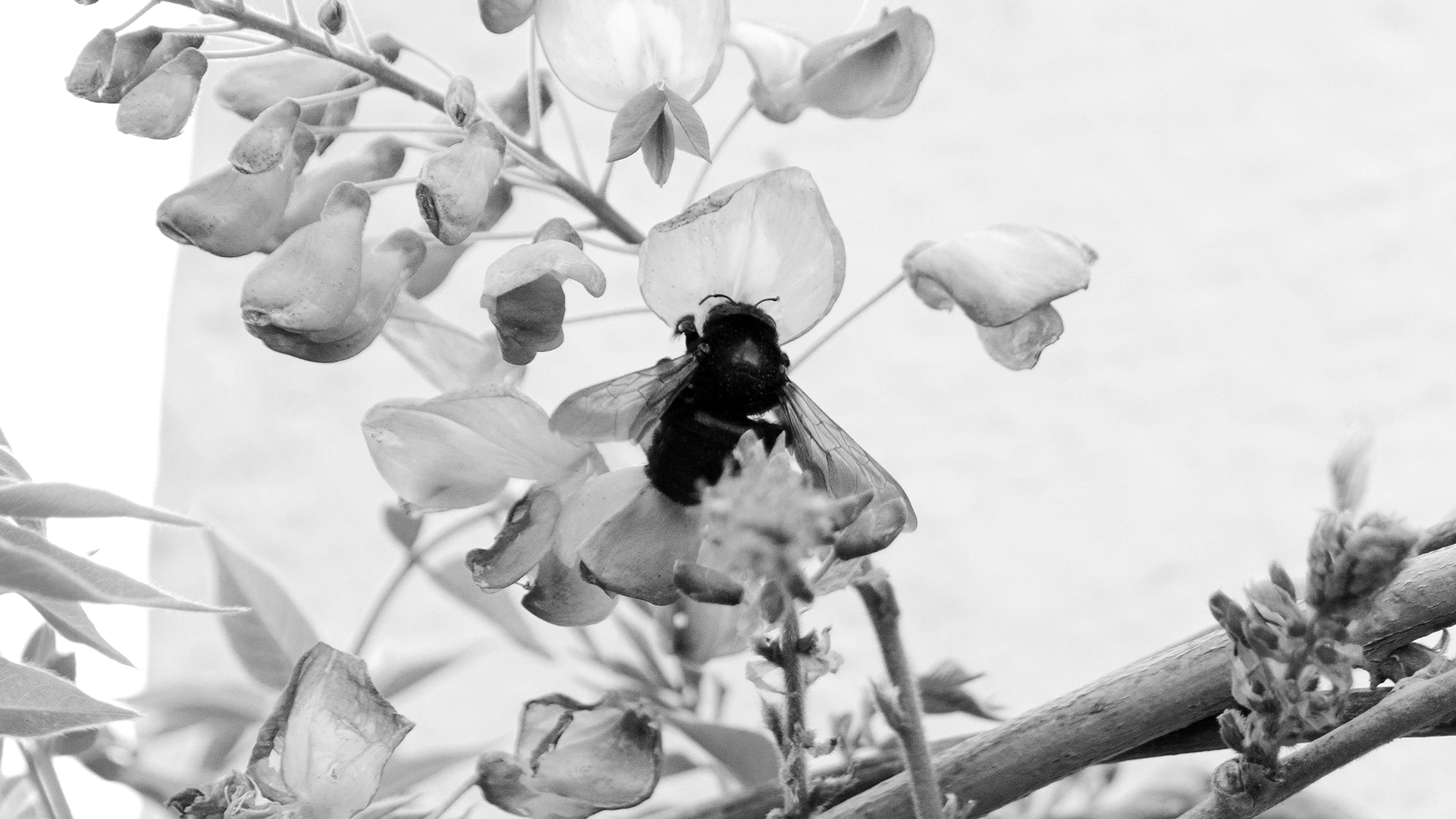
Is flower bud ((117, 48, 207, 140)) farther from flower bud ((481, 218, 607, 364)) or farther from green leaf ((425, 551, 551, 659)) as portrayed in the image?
green leaf ((425, 551, 551, 659))

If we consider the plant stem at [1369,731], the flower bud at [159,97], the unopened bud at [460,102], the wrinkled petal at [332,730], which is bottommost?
the plant stem at [1369,731]

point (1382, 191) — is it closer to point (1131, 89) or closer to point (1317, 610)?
point (1131, 89)

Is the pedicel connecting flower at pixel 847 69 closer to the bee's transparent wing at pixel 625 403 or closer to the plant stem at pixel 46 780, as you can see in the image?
the bee's transparent wing at pixel 625 403

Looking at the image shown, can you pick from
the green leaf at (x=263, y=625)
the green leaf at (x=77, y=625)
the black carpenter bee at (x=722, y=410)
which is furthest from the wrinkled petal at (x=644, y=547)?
the green leaf at (x=263, y=625)

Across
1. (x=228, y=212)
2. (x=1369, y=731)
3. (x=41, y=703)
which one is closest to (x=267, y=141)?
(x=228, y=212)

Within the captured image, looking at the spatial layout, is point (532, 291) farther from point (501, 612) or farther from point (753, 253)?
point (501, 612)

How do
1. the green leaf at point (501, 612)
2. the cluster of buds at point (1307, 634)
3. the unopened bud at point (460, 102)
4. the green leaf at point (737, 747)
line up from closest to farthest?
the cluster of buds at point (1307, 634)
the unopened bud at point (460, 102)
the green leaf at point (737, 747)
the green leaf at point (501, 612)

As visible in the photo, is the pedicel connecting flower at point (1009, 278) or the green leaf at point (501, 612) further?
the green leaf at point (501, 612)
